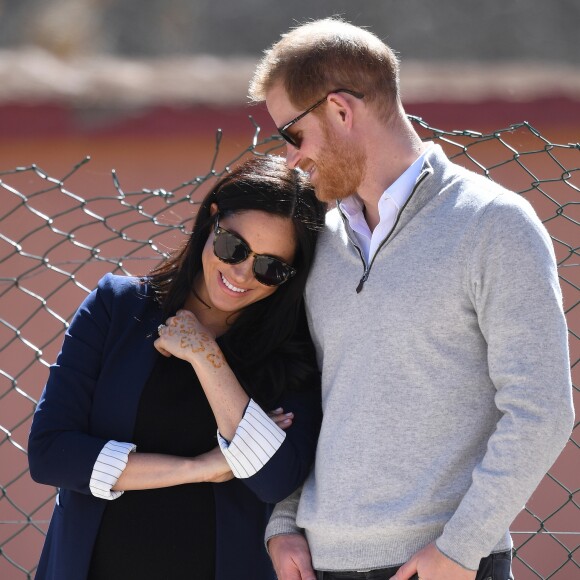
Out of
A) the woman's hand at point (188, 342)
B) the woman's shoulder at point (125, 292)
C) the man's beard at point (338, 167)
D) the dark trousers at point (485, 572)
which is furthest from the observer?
the woman's shoulder at point (125, 292)

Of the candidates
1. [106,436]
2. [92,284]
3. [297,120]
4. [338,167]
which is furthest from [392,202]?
[92,284]

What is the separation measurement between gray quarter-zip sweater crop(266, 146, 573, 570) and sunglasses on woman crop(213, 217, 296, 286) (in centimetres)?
17

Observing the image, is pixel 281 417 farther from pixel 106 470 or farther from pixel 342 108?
pixel 342 108

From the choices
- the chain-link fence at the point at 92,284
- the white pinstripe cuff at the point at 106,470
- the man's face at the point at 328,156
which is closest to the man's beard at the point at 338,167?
the man's face at the point at 328,156

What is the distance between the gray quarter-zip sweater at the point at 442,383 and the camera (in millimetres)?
1688

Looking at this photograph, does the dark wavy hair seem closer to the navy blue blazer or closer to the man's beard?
the navy blue blazer

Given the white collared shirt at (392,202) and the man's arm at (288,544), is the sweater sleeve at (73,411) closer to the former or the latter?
the man's arm at (288,544)

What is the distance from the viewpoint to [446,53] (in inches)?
208

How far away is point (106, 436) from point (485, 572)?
77 centimetres

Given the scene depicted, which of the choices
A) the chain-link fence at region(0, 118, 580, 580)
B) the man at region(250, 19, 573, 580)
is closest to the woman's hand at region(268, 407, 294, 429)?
the man at region(250, 19, 573, 580)

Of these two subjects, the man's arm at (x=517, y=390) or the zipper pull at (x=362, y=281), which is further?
Result: the zipper pull at (x=362, y=281)

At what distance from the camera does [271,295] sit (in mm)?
2186

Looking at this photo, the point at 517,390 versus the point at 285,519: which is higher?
the point at 517,390

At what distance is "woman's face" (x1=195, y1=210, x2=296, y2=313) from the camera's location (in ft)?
6.86
